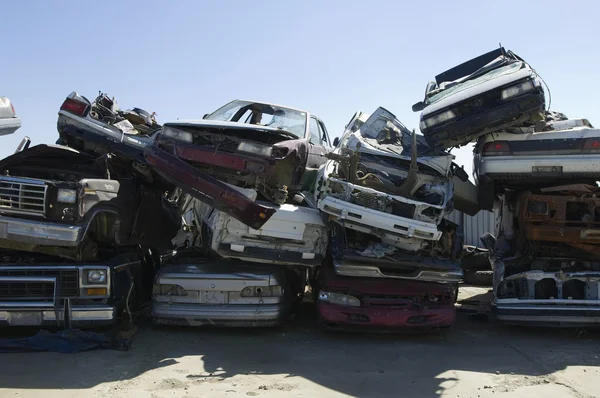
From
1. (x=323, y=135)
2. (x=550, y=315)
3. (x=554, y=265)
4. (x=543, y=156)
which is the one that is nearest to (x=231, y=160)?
(x=323, y=135)

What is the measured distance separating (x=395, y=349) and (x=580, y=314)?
236 cm

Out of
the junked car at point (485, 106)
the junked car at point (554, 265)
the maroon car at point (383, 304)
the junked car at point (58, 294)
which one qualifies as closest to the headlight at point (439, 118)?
the junked car at point (485, 106)

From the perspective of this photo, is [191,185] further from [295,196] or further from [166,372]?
[166,372]

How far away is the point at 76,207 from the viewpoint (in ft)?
19.6

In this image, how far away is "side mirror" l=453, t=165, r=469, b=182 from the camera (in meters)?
7.59

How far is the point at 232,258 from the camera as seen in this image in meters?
6.78

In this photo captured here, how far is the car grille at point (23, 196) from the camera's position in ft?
19.6

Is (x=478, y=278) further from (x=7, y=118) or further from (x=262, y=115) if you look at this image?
(x=7, y=118)

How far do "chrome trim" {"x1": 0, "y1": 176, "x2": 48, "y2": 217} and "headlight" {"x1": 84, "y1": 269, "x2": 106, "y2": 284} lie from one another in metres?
0.84

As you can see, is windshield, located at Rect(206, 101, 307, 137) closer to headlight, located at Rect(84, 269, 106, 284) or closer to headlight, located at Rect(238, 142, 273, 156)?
headlight, located at Rect(238, 142, 273, 156)

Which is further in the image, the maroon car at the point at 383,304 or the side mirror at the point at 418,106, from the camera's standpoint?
the side mirror at the point at 418,106

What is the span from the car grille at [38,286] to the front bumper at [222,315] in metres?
1.12

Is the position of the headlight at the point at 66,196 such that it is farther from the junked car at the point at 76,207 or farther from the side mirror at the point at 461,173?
the side mirror at the point at 461,173

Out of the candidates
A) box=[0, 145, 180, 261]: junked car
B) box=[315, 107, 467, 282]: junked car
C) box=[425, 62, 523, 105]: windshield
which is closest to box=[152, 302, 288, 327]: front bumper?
box=[315, 107, 467, 282]: junked car
